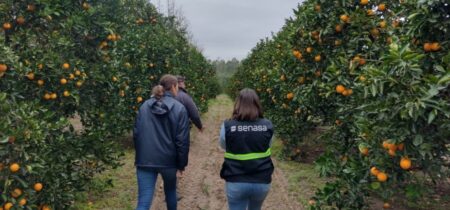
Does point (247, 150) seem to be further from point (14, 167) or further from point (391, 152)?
point (14, 167)

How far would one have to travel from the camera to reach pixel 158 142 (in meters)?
4.13

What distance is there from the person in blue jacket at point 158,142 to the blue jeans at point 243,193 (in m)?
0.72

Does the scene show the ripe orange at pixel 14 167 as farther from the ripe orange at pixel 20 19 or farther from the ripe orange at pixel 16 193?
the ripe orange at pixel 20 19

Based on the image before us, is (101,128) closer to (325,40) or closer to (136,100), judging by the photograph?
(325,40)

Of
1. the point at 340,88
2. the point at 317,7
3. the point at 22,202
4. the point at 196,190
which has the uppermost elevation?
the point at 317,7

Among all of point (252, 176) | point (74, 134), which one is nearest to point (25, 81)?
point (74, 134)

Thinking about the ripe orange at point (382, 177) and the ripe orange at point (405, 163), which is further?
the ripe orange at point (382, 177)

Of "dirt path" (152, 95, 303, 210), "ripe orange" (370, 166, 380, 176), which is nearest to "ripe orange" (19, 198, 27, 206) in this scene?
"dirt path" (152, 95, 303, 210)

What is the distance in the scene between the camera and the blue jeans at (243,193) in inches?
142

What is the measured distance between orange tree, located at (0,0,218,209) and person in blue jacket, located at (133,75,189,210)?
84cm

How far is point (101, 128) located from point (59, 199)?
1.31m

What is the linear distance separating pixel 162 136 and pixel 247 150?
970 millimetres

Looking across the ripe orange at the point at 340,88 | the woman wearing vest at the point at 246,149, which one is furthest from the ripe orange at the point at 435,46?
the ripe orange at the point at 340,88

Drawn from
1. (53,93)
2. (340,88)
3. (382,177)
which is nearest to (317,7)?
(340,88)
